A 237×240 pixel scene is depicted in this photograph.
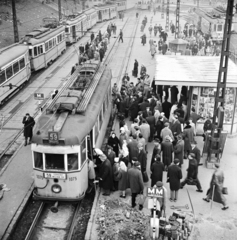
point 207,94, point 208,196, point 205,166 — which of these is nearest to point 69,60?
point 207,94

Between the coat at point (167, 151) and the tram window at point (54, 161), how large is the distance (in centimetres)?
355

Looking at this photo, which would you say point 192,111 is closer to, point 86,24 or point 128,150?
point 128,150

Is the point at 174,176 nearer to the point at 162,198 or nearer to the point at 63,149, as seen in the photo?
the point at 162,198

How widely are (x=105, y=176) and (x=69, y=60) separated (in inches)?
931

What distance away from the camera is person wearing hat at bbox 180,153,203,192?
11.5 m

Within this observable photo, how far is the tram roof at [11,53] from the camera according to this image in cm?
2056

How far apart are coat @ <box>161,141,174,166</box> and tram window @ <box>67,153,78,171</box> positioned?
3221 millimetres

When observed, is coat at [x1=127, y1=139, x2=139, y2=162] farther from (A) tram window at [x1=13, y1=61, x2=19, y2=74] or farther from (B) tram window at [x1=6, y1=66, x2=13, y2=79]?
(A) tram window at [x1=13, y1=61, x2=19, y2=74]

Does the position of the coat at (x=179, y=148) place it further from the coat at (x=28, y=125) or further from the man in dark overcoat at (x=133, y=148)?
the coat at (x=28, y=125)

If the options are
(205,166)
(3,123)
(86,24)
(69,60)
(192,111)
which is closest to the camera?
(205,166)

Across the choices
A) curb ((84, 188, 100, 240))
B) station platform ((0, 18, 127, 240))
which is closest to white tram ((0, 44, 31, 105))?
station platform ((0, 18, 127, 240))

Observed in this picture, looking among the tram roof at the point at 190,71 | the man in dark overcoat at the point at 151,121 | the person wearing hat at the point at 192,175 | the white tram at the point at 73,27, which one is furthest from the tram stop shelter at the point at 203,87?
the white tram at the point at 73,27

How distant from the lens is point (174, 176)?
1105 centimetres

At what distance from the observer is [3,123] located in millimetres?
18531
